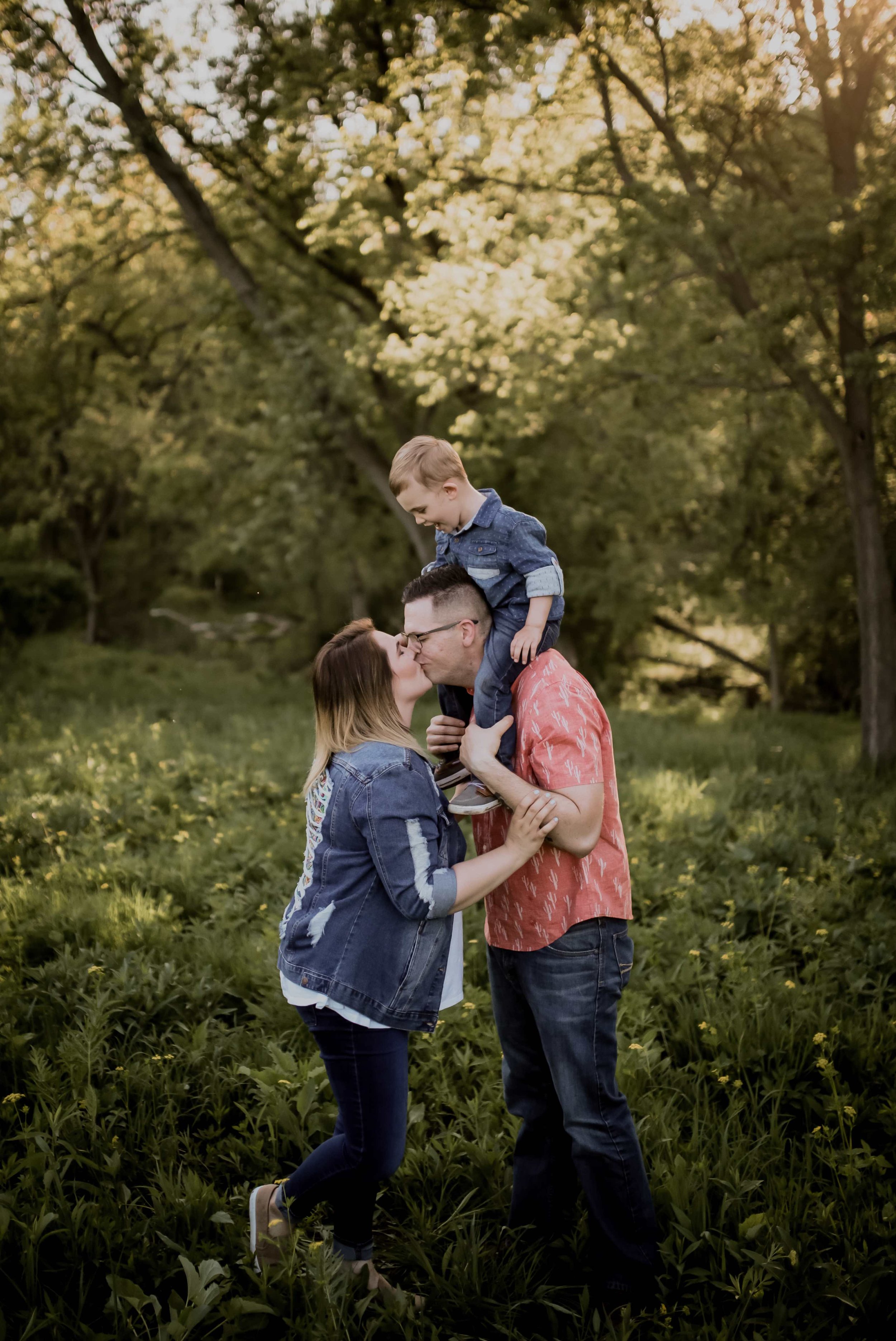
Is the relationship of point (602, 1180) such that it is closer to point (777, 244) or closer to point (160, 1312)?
point (160, 1312)

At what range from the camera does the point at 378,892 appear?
252cm

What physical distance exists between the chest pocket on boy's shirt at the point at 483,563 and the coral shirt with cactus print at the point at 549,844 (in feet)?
2.39

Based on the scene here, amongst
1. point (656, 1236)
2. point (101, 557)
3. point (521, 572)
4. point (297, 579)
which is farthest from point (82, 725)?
point (101, 557)

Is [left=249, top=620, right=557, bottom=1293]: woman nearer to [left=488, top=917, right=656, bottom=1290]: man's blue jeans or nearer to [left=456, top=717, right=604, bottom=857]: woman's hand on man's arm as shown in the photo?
[left=456, top=717, right=604, bottom=857]: woman's hand on man's arm

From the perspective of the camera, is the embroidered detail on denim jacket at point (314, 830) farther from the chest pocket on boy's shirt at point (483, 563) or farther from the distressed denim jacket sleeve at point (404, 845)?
the chest pocket on boy's shirt at point (483, 563)

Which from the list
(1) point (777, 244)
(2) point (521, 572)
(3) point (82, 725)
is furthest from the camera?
(3) point (82, 725)

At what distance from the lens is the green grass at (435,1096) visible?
263 cm

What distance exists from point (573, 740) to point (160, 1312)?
1.97m

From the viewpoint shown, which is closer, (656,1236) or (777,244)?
(656,1236)

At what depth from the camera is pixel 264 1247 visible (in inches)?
108

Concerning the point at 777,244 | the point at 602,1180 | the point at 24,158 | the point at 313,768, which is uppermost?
the point at 24,158

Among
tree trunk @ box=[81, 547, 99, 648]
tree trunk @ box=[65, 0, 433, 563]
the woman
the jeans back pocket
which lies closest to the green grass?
the woman

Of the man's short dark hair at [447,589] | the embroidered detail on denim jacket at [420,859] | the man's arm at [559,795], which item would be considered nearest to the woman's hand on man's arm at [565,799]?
the man's arm at [559,795]

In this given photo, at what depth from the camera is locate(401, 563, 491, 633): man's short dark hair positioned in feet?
9.12
